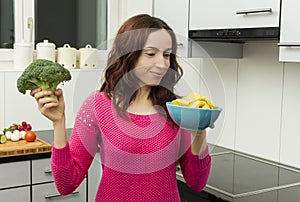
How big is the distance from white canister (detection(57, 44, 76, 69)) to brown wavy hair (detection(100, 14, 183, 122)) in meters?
1.52

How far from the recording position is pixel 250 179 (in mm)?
1916

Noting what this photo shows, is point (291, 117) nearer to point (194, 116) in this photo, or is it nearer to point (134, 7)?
point (194, 116)

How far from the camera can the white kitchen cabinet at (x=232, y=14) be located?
1656 mm

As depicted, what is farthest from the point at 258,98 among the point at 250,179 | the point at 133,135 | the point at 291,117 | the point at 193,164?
the point at 133,135

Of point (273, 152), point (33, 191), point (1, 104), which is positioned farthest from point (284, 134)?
point (1, 104)

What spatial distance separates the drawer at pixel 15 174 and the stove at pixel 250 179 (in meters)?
0.76

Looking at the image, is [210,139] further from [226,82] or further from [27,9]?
[27,9]

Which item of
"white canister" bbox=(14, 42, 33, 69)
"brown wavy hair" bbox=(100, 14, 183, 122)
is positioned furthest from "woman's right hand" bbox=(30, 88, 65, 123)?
"white canister" bbox=(14, 42, 33, 69)

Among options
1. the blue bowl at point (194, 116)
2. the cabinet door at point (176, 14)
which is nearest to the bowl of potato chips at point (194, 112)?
the blue bowl at point (194, 116)

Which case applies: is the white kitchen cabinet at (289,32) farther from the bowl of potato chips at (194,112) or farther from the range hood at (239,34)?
the bowl of potato chips at (194,112)

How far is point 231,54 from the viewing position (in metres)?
2.25

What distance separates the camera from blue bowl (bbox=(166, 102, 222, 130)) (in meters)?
1.10

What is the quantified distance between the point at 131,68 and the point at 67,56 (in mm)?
1637

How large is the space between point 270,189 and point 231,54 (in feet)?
2.44
